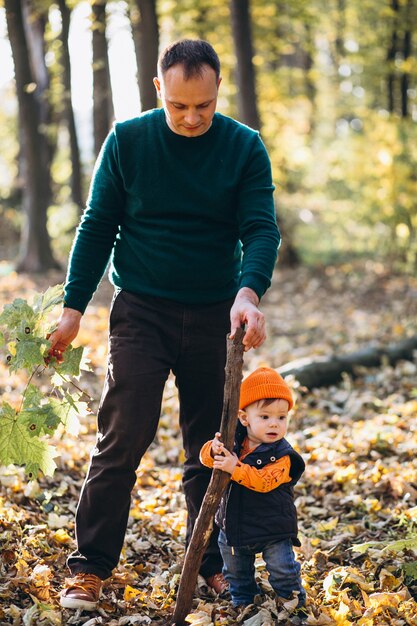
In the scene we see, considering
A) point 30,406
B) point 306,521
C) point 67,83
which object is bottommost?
point 306,521

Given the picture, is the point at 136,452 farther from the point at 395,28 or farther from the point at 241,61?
the point at 395,28

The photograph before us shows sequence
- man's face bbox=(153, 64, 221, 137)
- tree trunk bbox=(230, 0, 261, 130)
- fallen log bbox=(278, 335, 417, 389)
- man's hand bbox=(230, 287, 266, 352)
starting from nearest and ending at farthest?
man's hand bbox=(230, 287, 266, 352) → man's face bbox=(153, 64, 221, 137) → fallen log bbox=(278, 335, 417, 389) → tree trunk bbox=(230, 0, 261, 130)

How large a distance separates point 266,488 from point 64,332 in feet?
3.67

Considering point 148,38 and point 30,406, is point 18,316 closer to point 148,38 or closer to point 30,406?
point 30,406

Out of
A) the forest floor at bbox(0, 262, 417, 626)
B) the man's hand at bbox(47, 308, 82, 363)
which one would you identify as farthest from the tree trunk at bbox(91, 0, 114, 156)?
the man's hand at bbox(47, 308, 82, 363)

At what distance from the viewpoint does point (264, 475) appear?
318 centimetres

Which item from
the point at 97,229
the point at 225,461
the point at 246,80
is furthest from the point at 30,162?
the point at 225,461

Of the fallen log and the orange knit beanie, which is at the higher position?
the orange knit beanie

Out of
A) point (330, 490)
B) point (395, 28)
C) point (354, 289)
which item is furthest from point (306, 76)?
point (330, 490)

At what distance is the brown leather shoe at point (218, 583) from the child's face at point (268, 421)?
87 cm

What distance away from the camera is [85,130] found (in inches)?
1518

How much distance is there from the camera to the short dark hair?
122 inches

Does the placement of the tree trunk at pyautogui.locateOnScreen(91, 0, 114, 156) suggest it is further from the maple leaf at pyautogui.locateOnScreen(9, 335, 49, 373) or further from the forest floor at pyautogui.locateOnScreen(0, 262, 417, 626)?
the maple leaf at pyautogui.locateOnScreen(9, 335, 49, 373)

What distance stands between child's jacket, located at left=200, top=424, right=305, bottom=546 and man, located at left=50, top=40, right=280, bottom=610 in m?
0.49
